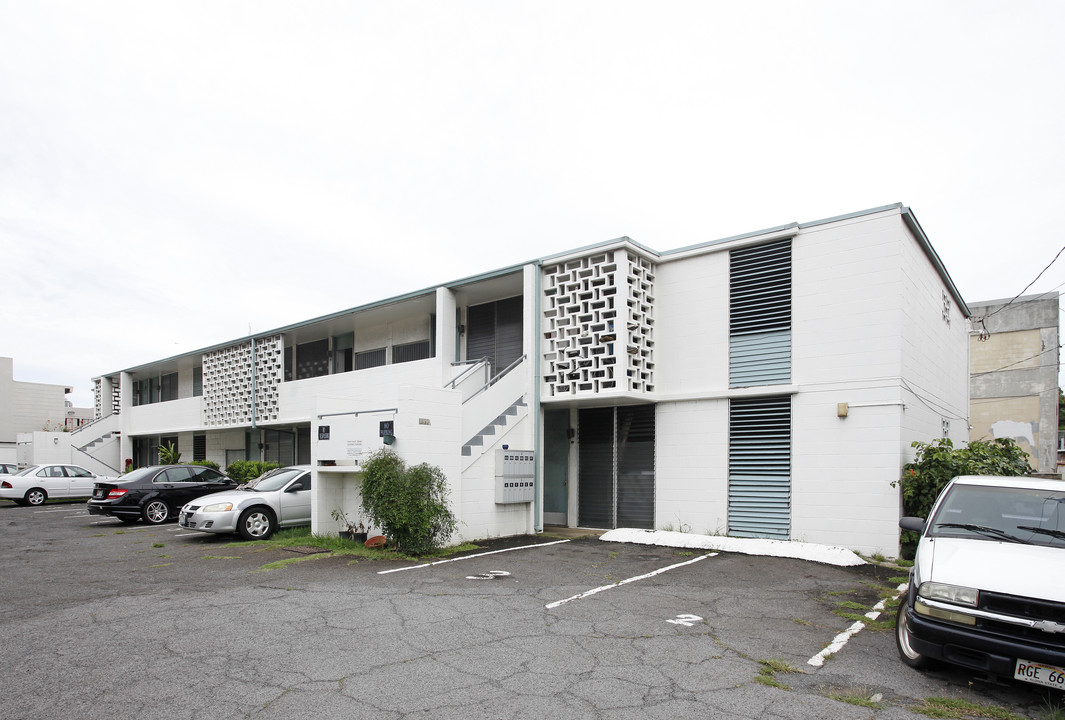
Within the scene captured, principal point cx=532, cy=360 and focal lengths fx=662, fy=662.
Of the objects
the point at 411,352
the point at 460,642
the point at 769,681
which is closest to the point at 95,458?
the point at 411,352

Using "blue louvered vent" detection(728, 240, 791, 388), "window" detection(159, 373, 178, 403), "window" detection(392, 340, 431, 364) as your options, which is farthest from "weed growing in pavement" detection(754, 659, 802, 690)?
"window" detection(159, 373, 178, 403)

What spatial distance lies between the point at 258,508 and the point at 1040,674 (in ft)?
40.0

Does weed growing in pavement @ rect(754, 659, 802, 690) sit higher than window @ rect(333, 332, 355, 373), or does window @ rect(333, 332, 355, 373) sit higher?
window @ rect(333, 332, 355, 373)

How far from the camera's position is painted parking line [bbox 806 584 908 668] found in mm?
5499

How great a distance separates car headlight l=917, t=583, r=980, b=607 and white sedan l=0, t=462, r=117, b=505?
23367 mm

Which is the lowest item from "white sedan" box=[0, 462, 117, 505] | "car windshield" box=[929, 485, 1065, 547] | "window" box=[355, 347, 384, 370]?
"white sedan" box=[0, 462, 117, 505]

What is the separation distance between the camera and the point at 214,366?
23.9 meters

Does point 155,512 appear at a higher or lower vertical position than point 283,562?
lower

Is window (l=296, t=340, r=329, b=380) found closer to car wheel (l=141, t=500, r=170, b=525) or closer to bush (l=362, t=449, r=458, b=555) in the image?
car wheel (l=141, t=500, r=170, b=525)

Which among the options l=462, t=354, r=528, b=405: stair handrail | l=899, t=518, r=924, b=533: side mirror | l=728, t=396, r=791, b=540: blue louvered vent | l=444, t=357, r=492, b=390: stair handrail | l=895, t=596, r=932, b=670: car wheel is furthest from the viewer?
l=444, t=357, r=492, b=390: stair handrail

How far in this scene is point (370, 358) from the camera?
68.4 feet

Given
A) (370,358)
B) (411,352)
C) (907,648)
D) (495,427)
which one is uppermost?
(411,352)

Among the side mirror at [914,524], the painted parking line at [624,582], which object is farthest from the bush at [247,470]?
the side mirror at [914,524]

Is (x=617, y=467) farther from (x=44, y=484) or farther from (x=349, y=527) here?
(x=44, y=484)
